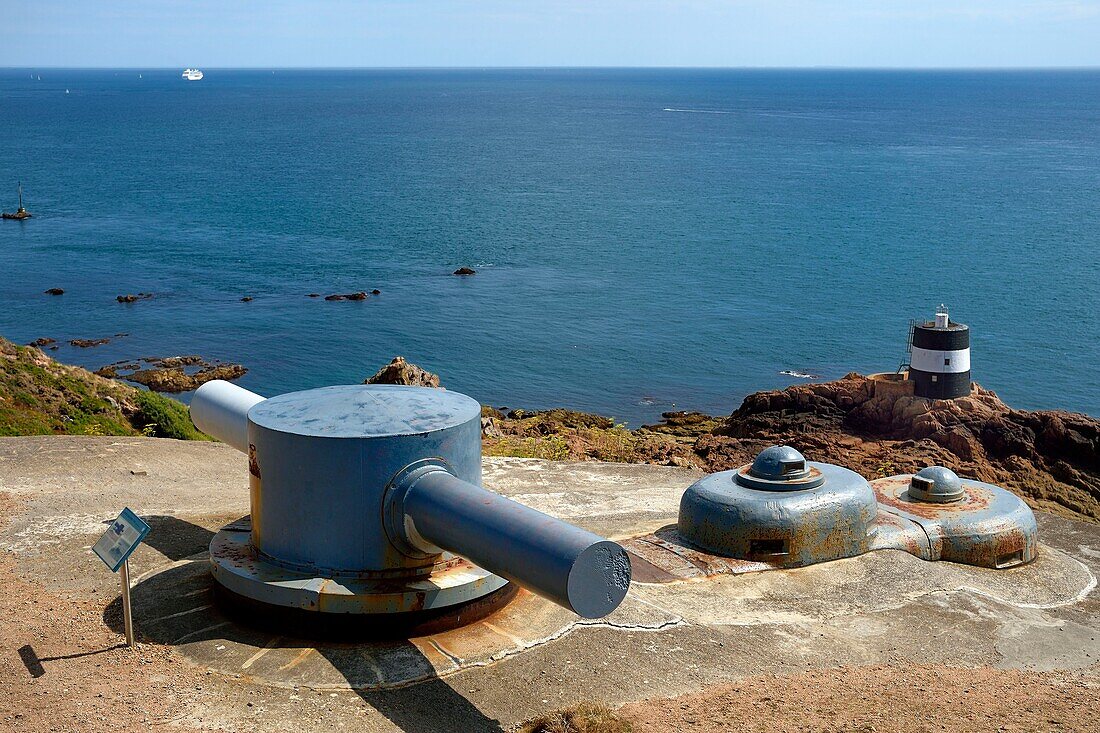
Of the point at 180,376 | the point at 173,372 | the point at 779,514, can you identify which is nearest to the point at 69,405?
the point at 779,514

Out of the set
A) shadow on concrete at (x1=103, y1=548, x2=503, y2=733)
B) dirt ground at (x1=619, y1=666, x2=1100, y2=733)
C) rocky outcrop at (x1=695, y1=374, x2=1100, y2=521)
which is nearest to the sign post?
shadow on concrete at (x1=103, y1=548, x2=503, y2=733)

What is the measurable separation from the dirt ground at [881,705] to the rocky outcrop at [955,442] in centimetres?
1516

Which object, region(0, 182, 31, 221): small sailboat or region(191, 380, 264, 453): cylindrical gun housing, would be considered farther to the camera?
region(0, 182, 31, 221): small sailboat

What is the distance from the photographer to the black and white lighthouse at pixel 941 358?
90.9ft

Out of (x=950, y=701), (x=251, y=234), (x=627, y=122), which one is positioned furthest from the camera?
(x=627, y=122)

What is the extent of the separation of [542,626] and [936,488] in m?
7.17

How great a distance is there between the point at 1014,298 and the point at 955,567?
1663 inches

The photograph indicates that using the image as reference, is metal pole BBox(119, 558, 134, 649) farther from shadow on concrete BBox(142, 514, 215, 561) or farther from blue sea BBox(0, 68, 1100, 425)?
blue sea BBox(0, 68, 1100, 425)

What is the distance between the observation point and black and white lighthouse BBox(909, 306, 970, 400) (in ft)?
90.9

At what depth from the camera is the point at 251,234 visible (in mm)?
68375

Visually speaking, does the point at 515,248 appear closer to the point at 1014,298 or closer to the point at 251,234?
the point at 251,234

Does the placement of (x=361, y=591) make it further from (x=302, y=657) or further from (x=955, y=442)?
(x=955, y=442)

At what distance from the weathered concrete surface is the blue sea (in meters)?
22.1

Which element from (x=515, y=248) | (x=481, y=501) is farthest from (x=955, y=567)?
(x=515, y=248)
